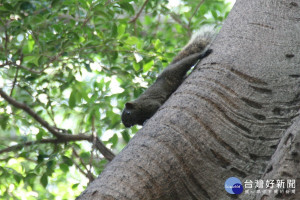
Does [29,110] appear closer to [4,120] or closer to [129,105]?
[4,120]

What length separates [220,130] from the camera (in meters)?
1.89

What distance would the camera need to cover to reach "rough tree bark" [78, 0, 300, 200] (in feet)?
5.53

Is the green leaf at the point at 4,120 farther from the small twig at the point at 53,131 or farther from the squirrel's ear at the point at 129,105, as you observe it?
the squirrel's ear at the point at 129,105

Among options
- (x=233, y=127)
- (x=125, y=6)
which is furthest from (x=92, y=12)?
(x=233, y=127)

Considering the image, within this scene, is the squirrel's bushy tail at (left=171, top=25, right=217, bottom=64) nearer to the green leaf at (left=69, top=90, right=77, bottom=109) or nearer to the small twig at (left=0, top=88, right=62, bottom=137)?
the green leaf at (left=69, top=90, right=77, bottom=109)

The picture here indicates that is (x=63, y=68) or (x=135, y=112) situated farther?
(x=63, y=68)

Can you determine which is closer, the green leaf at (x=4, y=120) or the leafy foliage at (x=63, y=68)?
the leafy foliage at (x=63, y=68)

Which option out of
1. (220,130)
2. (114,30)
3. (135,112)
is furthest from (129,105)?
(220,130)

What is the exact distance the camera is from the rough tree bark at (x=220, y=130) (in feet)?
5.53

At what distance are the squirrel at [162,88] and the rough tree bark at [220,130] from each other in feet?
4.10

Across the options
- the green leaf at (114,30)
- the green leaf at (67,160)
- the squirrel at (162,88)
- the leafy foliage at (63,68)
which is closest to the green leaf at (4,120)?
the leafy foliage at (63,68)

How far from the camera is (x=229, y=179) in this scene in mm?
1767

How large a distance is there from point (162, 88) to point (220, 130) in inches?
74.2

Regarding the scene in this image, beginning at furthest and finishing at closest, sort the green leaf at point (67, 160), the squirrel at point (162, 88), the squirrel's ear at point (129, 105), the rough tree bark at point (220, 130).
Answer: the squirrel's ear at point (129, 105)
the squirrel at point (162, 88)
the green leaf at point (67, 160)
the rough tree bark at point (220, 130)
